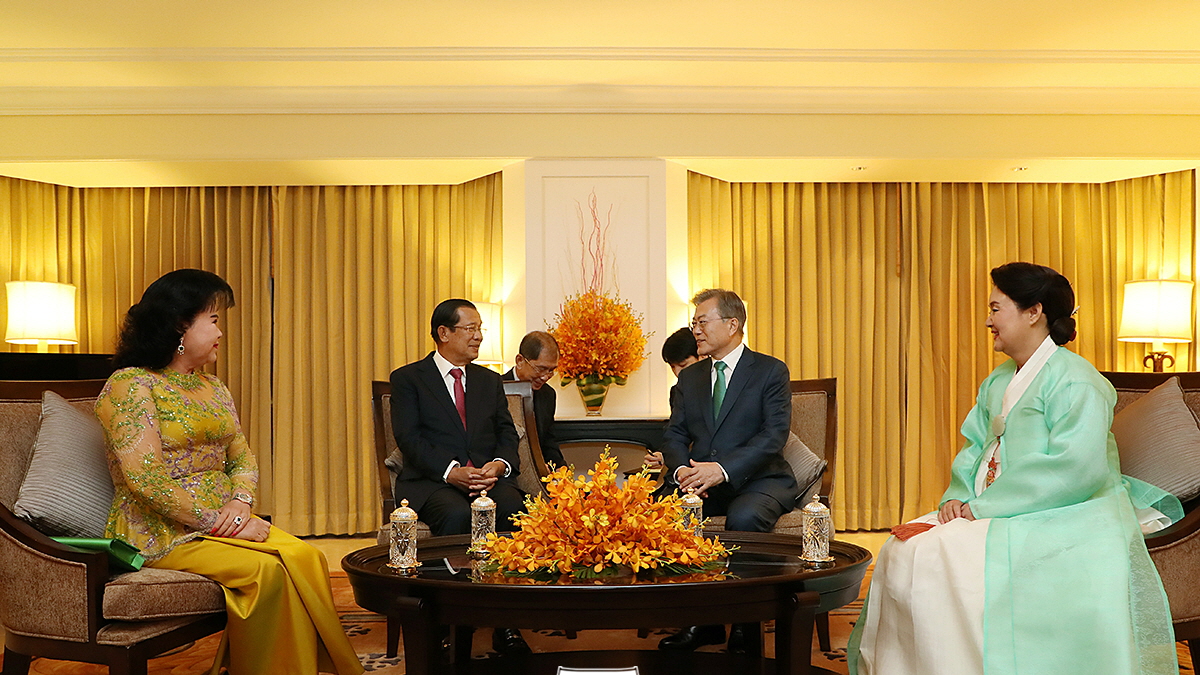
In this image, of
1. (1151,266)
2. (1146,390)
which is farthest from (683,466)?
(1151,266)

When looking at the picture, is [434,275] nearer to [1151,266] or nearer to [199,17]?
[199,17]

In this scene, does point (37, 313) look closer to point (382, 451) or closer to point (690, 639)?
point (382, 451)

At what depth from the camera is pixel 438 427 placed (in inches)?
163

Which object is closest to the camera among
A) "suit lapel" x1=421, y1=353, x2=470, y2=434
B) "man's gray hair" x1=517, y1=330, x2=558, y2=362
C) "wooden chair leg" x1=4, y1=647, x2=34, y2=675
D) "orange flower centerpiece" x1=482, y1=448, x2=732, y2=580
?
"orange flower centerpiece" x1=482, y1=448, x2=732, y2=580

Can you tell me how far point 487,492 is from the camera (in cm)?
410

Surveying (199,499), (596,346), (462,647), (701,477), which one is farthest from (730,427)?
(199,499)

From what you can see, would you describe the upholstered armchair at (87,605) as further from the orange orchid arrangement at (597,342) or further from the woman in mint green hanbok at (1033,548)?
the orange orchid arrangement at (597,342)

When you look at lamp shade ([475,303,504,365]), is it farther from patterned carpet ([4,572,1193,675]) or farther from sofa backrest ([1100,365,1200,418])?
sofa backrest ([1100,365,1200,418])

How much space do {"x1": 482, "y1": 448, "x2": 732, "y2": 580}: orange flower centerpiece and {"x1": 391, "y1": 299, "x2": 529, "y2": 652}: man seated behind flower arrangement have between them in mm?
1370

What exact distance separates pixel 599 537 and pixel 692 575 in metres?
0.28

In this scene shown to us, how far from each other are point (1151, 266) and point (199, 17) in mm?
6239

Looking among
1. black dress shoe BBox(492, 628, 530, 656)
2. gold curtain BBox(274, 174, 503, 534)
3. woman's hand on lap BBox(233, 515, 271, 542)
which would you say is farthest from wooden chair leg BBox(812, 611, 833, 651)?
gold curtain BBox(274, 174, 503, 534)

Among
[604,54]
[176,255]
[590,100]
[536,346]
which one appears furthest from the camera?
[176,255]

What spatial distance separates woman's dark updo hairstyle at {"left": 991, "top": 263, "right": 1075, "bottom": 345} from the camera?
3.08 metres
